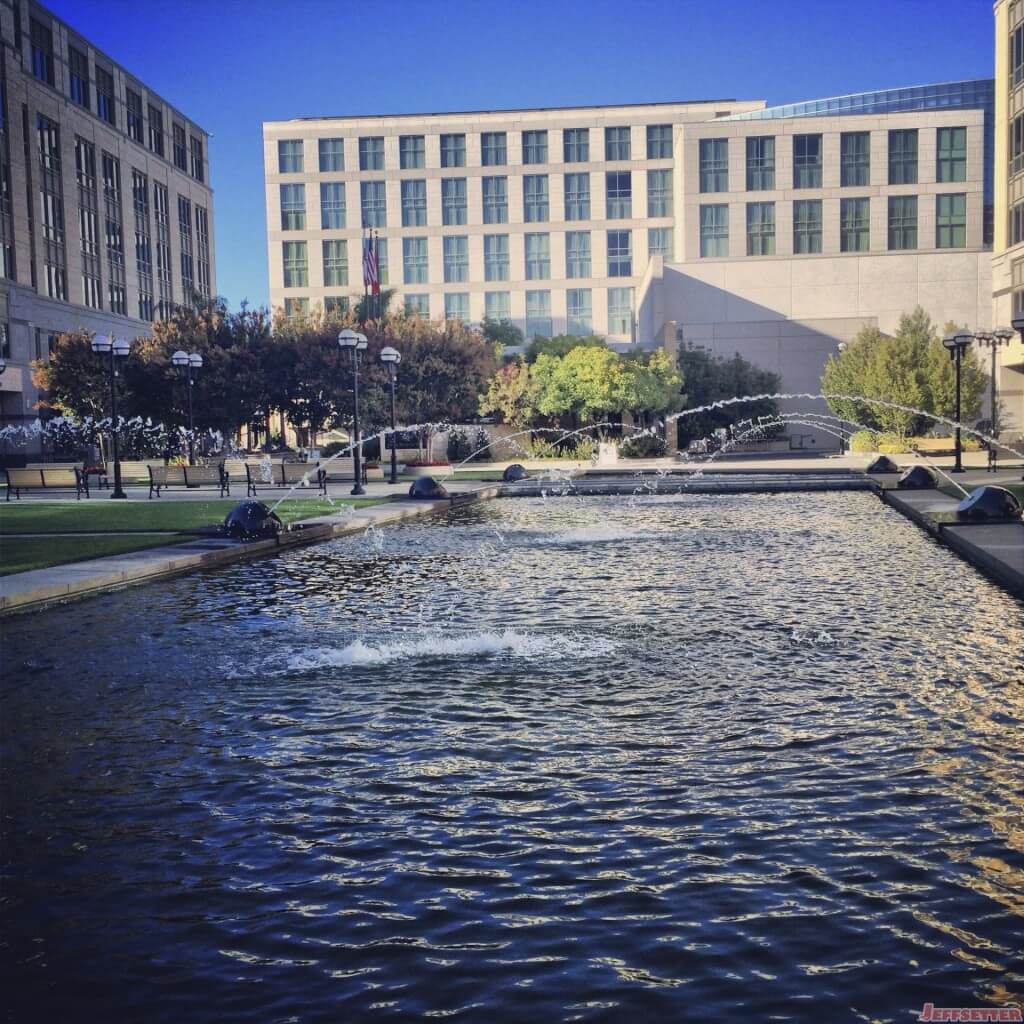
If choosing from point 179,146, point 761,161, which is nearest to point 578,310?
point 761,161

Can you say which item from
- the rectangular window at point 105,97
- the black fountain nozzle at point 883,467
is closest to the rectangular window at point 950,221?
the black fountain nozzle at point 883,467

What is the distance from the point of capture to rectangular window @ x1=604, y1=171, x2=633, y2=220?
106688 mm

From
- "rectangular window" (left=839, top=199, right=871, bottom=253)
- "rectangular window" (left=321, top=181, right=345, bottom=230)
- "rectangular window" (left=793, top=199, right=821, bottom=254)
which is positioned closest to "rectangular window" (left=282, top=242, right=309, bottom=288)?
"rectangular window" (left=321, top=181, right=345, bottom=230)

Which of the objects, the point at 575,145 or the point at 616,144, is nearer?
the point at 616,144

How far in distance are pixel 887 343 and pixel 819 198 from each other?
92.3 feet

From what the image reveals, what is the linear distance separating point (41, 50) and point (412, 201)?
36686 mm

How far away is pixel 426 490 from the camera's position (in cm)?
3050

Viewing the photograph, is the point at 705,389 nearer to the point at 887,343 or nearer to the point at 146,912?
the point at 887,343

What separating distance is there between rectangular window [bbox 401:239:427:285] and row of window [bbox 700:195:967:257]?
33065mm

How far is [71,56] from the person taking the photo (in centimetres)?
8288

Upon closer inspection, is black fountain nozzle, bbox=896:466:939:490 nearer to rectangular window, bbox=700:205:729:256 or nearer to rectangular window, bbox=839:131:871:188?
rectangular window, bbox=700:205:729:256

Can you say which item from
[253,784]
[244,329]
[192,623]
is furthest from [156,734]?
[244,329]

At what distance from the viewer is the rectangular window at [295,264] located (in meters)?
109

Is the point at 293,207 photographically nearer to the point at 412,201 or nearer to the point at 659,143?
the point at 412,201
